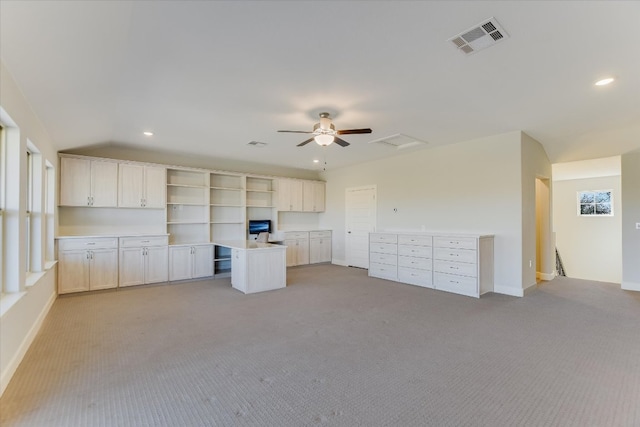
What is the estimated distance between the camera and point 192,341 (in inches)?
129

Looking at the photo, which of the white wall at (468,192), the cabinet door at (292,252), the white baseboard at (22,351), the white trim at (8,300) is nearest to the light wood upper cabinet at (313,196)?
the cabinet door at (292,252)

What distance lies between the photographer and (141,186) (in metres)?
6.00

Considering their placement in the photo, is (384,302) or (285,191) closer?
(384,302)

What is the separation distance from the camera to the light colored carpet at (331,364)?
2070mm

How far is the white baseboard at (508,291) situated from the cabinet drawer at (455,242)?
1006mm

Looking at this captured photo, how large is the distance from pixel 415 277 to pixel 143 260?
5.20 meters

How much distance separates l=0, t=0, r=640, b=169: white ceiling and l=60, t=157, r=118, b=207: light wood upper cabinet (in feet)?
2.19

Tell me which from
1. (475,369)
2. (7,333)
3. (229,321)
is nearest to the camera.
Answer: (7,333)

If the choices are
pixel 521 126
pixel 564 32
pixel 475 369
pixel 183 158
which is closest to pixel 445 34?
pixel 564 32

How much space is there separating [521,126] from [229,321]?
5.20 metres

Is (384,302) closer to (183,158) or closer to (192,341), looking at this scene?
(192,341)

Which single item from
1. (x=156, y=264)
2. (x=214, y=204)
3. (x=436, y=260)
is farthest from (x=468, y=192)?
(x=156, y=264)

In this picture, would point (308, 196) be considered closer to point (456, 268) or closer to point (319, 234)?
point (319, 234)

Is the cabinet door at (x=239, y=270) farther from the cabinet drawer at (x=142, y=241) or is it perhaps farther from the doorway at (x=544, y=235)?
the doorway at (x=544, y=235)
